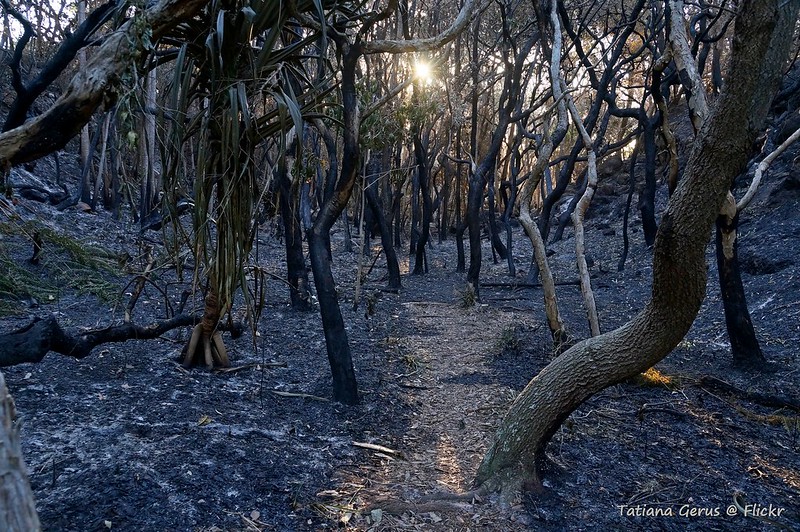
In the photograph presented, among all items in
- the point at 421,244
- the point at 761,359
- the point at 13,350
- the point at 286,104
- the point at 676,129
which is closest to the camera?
the point at 13,350

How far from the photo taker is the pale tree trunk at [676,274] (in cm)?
249

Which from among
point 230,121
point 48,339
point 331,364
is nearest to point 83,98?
point 230,121

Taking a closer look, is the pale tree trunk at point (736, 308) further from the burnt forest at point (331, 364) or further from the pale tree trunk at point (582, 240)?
the pale tree trunk at point (582, 240)

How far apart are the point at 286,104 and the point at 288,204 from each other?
393 cm

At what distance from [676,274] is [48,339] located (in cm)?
358

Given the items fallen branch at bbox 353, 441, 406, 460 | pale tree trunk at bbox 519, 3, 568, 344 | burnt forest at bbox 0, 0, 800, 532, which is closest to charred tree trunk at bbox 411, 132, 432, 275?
burnt forest at bbox 0, 0, 800, 532

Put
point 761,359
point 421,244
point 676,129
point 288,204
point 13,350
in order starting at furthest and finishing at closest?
1. point 676,129
2. point 421,244
3. point 288,204
4. point 761,359
5. point 13,350

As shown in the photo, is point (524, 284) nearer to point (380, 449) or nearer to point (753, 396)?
point (753, 396)

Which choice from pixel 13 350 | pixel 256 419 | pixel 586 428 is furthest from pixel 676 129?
pixel 13 350

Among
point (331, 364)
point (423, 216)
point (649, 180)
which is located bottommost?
point (331, 364)

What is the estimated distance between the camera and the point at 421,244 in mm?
12578

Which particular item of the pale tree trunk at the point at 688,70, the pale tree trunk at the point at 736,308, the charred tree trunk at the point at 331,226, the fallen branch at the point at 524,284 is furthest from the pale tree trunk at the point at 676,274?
the fallen branch at the point at 524,284

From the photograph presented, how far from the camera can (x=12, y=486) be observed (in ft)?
3.29

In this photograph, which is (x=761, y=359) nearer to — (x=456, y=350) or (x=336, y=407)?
(x=456, y=350)
